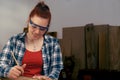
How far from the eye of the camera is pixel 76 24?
9.87ft

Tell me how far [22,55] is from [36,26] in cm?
19

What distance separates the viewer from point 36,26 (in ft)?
4.61

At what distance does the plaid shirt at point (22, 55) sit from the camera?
1.35 metres

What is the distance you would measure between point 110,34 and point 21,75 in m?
1.66

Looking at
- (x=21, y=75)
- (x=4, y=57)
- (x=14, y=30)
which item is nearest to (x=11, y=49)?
(x=4, y=57)

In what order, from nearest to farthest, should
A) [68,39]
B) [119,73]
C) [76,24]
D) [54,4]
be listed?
1. [119,73]
2. [54,4]
3. [68,39]
4. [76,24]

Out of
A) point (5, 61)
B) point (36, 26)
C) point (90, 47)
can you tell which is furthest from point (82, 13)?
point (5, 61)

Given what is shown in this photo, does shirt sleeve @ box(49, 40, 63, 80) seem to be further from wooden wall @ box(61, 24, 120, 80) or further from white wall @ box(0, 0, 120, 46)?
wooden wall @ box(61, 24, 120, 80)

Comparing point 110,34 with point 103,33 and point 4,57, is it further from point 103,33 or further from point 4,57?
point 4,57

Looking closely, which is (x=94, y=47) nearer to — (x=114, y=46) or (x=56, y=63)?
(x=114, y=46)

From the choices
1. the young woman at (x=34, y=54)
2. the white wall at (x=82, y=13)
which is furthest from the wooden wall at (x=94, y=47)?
the young woman at (x=34, y=54)

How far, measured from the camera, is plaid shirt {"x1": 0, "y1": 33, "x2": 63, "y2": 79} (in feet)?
4.43

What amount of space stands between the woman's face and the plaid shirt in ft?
0.17

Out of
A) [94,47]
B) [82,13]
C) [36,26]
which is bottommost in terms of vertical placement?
[94,47]
